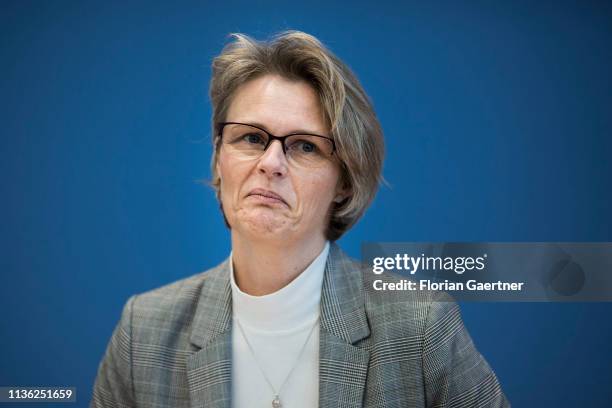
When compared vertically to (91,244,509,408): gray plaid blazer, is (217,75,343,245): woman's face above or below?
above

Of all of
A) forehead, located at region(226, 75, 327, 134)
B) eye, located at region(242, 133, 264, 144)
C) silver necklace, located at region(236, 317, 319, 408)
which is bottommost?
silver necklace, located at region(236, 317, 319, 408)

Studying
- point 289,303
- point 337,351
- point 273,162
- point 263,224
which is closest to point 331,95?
point 273,162

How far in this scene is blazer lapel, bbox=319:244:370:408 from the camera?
1.84m

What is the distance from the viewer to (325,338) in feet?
6.26

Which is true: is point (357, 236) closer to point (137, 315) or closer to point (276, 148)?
point (276, 148)

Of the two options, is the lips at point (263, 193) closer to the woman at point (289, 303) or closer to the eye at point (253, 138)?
the woman at point (289, 303)

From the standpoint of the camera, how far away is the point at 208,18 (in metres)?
2.33

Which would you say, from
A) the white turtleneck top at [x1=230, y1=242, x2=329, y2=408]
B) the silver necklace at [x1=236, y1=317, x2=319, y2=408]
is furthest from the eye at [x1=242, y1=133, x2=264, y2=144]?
A: the silver necklace at [x1=236, y1=317, x2=319, y2=408]

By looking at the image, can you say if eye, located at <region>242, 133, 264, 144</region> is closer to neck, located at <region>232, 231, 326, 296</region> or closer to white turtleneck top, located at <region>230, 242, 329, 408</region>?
neck, located at <region>232, 231, 326, 296</region>

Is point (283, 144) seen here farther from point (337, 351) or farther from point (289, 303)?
point (337, 351)

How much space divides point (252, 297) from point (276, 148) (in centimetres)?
43

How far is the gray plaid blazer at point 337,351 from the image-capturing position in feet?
6.13

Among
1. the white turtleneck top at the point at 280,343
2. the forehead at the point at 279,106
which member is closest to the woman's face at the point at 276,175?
the forehead at the point at 279,106

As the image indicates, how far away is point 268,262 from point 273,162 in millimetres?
311
